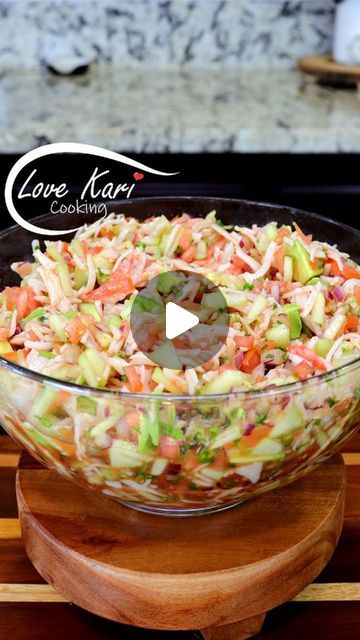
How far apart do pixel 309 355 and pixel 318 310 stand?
118mm

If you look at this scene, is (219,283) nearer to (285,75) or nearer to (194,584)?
(194,584)

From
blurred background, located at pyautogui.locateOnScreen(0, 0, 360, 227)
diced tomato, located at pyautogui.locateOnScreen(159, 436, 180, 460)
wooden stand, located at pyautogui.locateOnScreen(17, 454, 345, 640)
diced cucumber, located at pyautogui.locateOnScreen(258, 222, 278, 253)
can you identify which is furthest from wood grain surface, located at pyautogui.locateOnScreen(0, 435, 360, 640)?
blurred background, located at pyautogui.locateOnScreen(0, 0, 360, 227)

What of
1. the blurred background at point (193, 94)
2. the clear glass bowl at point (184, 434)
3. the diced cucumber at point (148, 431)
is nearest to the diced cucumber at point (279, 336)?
the clear glass bowl at point (184, 434)

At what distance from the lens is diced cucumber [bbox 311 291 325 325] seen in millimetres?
1016

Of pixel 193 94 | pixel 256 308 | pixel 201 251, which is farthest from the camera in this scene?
pixel 193 94

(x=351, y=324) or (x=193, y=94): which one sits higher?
(x=351, y=324)

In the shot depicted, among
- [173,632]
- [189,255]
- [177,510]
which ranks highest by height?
[189,255]

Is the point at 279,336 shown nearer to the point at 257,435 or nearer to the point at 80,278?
the point at 257,435

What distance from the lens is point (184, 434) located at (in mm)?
792

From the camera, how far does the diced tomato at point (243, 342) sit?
94 centimetres

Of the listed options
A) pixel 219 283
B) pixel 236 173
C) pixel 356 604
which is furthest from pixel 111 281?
pixel 236 173

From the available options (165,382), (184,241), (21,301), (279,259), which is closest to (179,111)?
(184,241)

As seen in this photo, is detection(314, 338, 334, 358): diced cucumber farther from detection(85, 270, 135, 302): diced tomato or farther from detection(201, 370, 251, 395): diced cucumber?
detection(85, 270, 135, 302): diced tomato

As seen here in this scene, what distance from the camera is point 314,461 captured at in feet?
2.96
